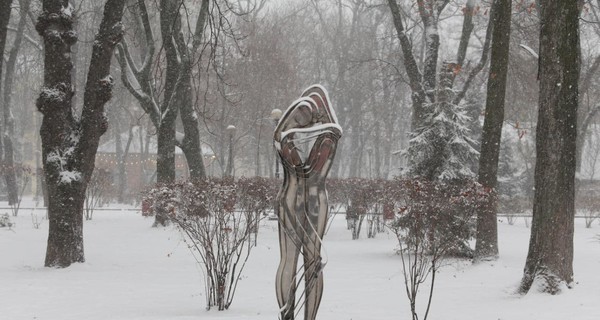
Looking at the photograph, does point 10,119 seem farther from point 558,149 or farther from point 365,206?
point 558,149

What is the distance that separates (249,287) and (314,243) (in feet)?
14.5

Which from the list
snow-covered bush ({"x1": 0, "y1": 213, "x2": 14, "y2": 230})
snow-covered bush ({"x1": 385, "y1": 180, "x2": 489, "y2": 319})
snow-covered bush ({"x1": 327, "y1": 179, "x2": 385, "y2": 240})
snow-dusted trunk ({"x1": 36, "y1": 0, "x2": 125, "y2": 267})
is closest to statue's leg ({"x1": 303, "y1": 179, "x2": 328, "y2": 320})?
snow-covered bush ({"x1": 385, "y1": 180, "x2": 489, "y2": 319})

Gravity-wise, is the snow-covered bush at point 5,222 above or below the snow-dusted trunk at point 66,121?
below

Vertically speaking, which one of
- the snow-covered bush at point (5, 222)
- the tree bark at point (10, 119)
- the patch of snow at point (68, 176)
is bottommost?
the snow-covered bush at point (5, 222)

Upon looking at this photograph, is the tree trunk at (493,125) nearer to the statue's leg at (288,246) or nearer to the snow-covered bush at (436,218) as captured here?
the snow-covered bush at (436,218)

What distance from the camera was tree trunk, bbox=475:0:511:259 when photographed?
10312 mm

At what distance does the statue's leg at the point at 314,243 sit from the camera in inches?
180

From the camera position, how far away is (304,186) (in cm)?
455

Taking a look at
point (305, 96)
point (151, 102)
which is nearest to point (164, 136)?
point (151, 102)

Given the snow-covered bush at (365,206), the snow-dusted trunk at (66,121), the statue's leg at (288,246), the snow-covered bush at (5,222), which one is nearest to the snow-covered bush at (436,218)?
the statue's leg at (288,246)

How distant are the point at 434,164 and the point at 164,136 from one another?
25.1 ft

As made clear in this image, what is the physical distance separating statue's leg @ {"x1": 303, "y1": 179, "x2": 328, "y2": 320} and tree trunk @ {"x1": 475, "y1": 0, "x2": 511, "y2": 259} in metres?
6.22

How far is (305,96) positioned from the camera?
466cm

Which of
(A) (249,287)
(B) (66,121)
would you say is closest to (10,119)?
(B) (66,121)
